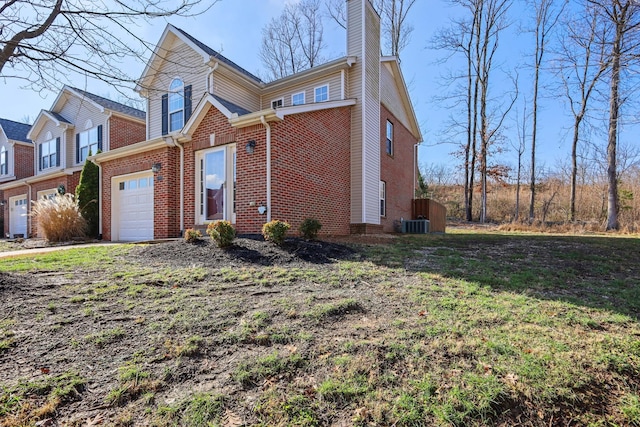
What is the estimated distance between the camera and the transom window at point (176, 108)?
498 inches

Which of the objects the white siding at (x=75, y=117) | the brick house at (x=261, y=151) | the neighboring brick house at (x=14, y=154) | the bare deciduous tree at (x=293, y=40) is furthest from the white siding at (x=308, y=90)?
the neighboring brick house at (x=14, y=154)

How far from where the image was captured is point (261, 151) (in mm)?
8453

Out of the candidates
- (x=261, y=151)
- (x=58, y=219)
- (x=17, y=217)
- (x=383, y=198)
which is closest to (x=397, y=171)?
(x=383, y=198)

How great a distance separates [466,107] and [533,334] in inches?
1005

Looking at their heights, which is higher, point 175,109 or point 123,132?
point 175,109

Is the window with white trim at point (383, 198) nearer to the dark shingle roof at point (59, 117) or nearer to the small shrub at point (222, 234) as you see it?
the small shrub at point (222, 234)

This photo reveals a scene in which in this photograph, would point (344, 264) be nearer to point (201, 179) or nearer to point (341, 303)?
point (341, 303)

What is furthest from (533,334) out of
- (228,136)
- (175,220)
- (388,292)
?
(175,220)

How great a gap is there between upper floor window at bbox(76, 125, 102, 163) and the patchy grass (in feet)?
44.0

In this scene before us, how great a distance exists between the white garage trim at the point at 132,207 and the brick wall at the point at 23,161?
13.3m

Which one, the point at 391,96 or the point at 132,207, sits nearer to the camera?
the point at 132,207

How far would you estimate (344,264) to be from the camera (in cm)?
604

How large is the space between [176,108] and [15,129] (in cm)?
1627

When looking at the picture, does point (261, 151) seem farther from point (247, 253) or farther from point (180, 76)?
point (180, 76)
